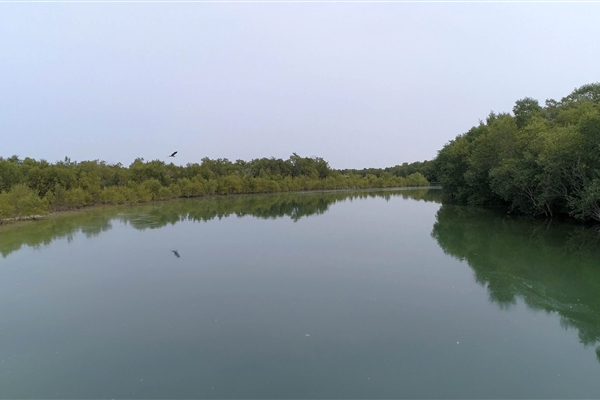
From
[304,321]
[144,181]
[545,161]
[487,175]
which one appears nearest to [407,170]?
[144,181]

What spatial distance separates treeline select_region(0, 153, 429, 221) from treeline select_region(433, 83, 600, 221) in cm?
2648

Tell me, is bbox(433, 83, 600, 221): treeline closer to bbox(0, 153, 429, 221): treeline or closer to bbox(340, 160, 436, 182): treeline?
bbox(0, 153, 429, 221): treeline

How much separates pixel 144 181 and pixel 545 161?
A: 1533 inches

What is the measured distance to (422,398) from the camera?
164 inches

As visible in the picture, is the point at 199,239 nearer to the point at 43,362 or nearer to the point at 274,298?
the point at 274,298

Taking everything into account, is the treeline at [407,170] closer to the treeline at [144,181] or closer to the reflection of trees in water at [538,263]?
the treeline at [144,181]

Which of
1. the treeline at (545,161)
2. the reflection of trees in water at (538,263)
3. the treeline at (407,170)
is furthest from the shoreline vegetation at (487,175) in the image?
the treeline at (407,170)

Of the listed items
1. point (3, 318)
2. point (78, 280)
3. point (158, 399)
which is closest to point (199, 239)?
point (78, 280)

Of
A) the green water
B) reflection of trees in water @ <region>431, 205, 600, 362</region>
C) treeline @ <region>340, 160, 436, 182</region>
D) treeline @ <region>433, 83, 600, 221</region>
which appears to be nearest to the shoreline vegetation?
treeline @ <region>433, 83, 600, 221</region>

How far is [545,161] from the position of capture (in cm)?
1639

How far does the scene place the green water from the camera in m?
4.53

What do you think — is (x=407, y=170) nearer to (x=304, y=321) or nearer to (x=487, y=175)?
(x=487, y=175)

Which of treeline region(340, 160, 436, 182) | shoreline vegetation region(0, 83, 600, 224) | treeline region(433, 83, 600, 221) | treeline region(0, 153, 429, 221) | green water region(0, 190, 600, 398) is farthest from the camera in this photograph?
treeline region(340, 160, 436, 182)

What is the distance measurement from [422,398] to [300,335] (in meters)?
2.10
